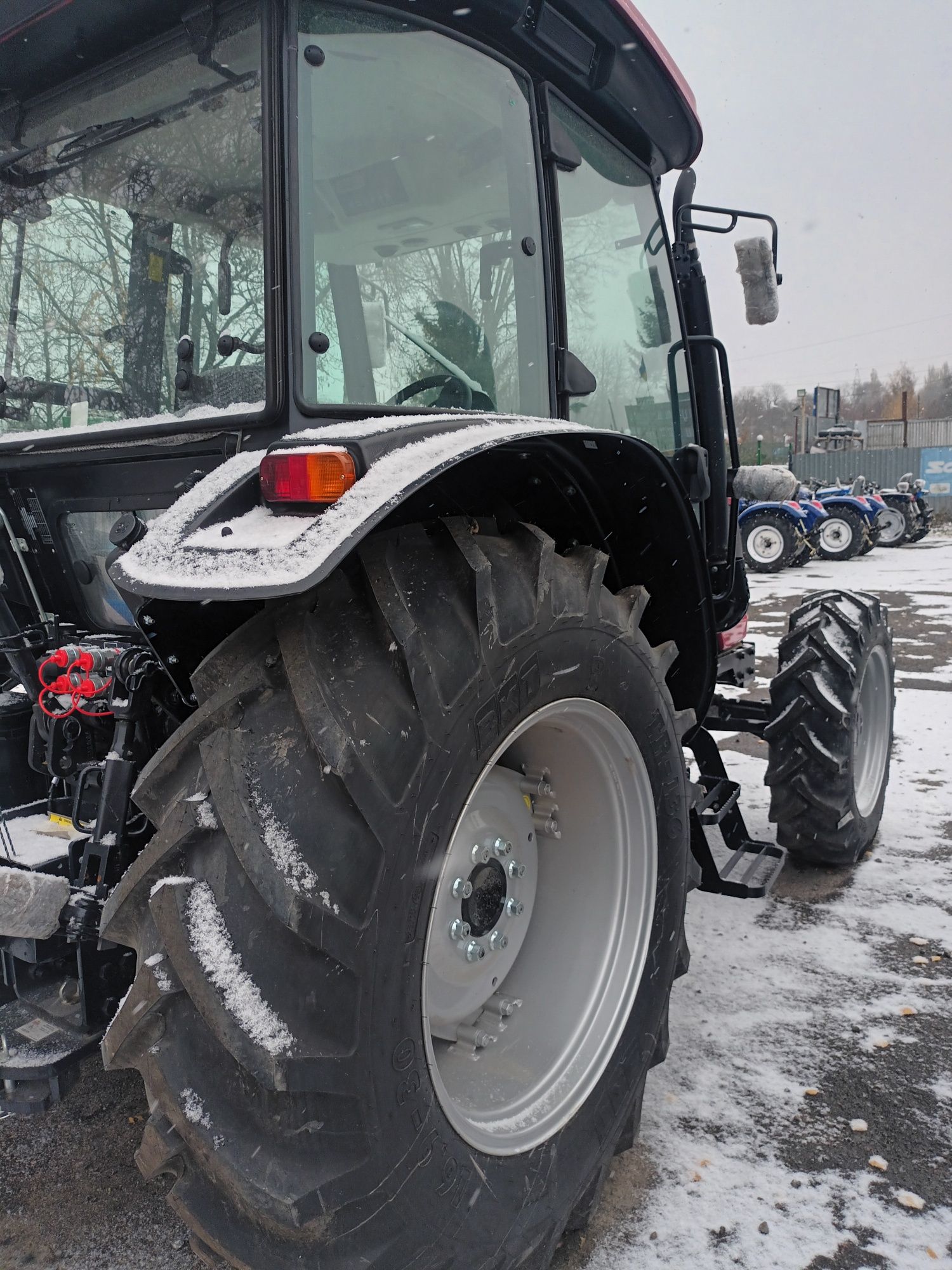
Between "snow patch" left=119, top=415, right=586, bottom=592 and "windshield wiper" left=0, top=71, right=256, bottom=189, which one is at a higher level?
"windshield wiper" left=0, top=71, right=256, bottom=189

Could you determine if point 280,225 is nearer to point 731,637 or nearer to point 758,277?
point 758,277

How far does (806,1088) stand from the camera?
7.60 feet

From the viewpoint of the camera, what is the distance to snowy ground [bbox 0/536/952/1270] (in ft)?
6.01

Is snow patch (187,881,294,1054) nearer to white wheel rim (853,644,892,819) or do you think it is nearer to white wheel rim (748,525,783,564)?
white wheel rim (853,644,892,819)

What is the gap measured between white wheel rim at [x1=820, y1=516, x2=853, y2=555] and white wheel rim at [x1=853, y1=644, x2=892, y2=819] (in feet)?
43.7

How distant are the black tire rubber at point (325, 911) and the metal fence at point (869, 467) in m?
25.9

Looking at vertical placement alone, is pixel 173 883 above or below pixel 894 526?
above

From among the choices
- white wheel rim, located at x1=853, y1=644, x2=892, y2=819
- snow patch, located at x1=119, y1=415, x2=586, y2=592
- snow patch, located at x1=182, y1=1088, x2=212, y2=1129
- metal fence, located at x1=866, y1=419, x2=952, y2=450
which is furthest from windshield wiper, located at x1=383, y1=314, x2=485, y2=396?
metal fence, located at x1=866, y1=419, x2=952, y2=450

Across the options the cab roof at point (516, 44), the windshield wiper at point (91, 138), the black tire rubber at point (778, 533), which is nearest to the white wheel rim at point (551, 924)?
the windshield wiper at point (91, 138)

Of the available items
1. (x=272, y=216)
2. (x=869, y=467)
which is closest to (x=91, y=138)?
(x=272, y=216)

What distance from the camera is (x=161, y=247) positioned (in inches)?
76.5

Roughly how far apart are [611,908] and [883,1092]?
0.92 metres

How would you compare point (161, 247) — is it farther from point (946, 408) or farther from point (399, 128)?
point (946, 408)

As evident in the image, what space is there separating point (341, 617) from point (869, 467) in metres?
28.8
